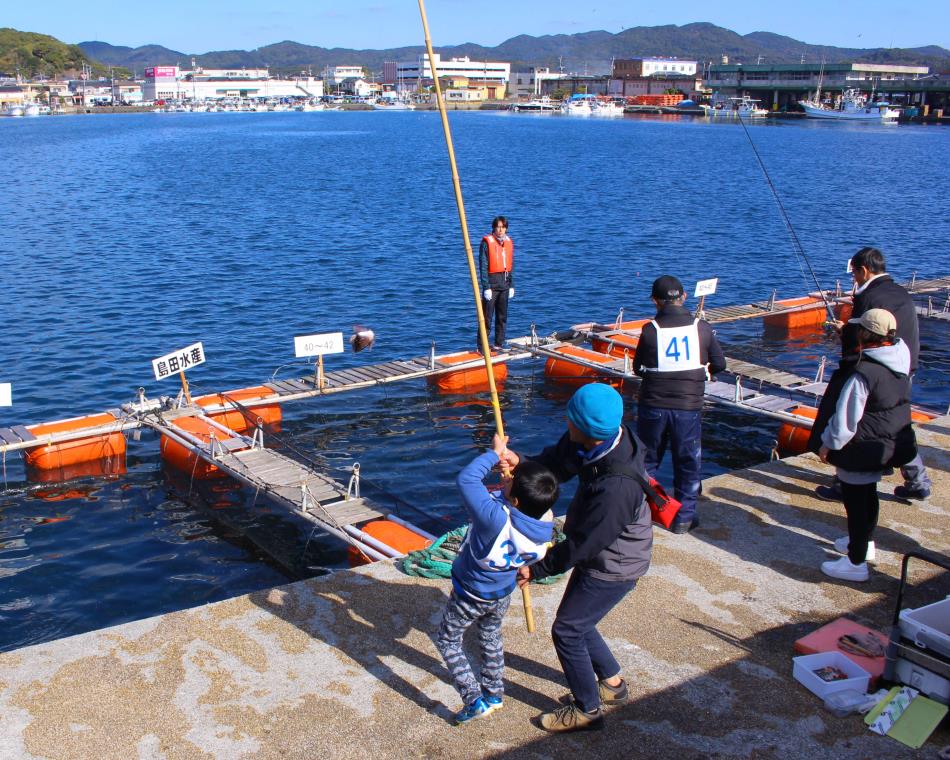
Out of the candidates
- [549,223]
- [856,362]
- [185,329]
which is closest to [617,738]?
[856,362]

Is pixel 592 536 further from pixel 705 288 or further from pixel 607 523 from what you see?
pixel 705 288

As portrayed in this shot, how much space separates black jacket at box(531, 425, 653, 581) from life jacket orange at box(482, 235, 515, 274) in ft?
33.7

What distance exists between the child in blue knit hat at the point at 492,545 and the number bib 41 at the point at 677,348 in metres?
2.70

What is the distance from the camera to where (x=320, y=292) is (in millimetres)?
26375

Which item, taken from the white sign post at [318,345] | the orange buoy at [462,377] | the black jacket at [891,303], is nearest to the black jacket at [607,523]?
the black jacket at [891,303]

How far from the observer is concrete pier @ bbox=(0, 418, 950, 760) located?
4.87 m

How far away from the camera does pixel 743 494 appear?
27.4ft

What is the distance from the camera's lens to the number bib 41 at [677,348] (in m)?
6.97

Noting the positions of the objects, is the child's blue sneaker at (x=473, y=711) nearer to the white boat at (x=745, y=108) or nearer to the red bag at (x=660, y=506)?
the red bag at (x=660, y=506)

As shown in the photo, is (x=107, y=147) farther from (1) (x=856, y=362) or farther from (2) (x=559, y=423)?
(1) (x=856, y=362)

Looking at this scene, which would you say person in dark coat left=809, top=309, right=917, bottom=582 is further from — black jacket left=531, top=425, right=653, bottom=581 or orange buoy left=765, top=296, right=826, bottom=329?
orange buoy left=765, top=296, right=826, bottom=329

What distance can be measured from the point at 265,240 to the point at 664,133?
91305mm

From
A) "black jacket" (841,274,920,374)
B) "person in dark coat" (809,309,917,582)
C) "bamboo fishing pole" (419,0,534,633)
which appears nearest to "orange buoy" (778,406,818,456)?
"black jacket" (841,274,920,374)

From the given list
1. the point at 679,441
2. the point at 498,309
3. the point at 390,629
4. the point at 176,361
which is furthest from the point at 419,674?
the point at 498,309
